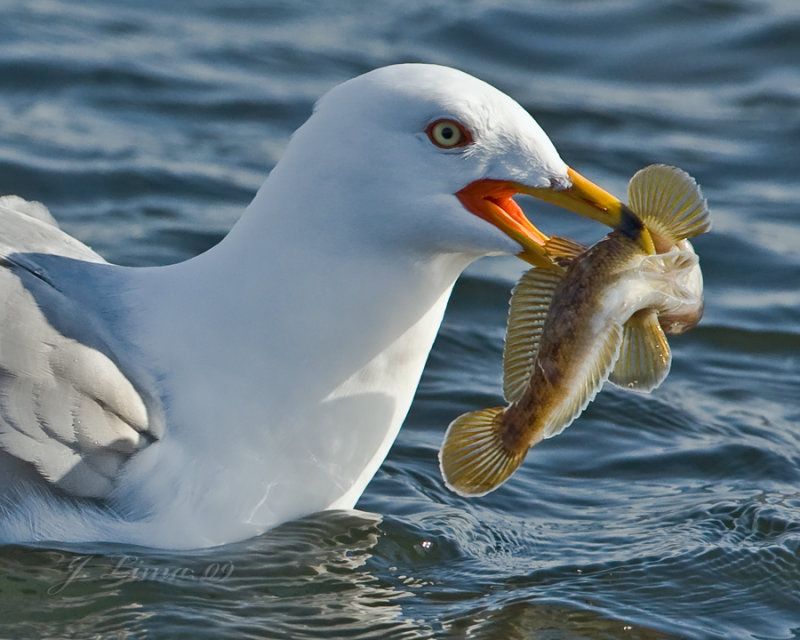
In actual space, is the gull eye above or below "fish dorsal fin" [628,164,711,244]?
above

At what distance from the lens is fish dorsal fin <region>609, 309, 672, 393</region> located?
3.97 meters

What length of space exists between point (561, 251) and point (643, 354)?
0.35 metres

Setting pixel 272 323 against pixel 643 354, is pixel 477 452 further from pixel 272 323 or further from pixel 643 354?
pixel 272 323

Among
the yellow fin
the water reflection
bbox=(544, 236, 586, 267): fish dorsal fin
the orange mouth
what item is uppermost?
the orange mouth

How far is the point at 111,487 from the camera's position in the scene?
410 centimetres

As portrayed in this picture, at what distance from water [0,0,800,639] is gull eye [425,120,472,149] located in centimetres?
123

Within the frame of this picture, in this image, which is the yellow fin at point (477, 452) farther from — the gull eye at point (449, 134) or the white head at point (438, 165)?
the gull eye at point (449, 134)

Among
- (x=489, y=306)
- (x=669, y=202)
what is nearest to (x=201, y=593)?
(x=669, y=202)

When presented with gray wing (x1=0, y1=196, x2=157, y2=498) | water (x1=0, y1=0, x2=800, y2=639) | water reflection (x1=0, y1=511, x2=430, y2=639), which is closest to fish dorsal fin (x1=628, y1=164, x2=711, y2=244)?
water (x1=0, y1=0, x2=800, y2=639)

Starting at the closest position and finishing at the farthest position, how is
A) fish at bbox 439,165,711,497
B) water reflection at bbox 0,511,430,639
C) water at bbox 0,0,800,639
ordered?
1. fish at bbox 439,165,711,497
2. water reflection at bbox 0,511,430,639
3. water at bbox 0,0,800,639

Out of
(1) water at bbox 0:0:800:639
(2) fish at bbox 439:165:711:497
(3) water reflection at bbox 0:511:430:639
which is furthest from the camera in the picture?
(1) water at bbox 0:0:800:639

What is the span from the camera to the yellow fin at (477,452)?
3.96 metres

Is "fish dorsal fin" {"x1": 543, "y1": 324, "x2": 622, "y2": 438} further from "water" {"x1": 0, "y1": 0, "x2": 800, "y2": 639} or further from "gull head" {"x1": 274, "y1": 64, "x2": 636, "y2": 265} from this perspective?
"water" {"x1": 0, "y1": 0, "x2": 800, "y2": 639}

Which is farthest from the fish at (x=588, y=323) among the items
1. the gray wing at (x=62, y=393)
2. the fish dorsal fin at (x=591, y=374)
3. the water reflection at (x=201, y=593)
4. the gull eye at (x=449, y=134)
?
the gray wing at (x=62, y=393)
